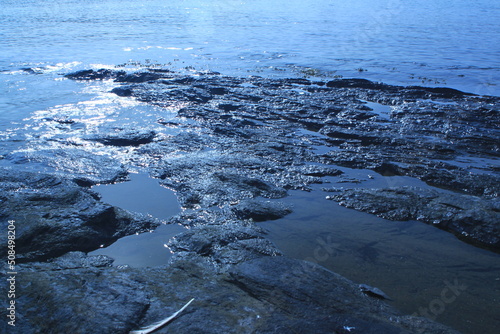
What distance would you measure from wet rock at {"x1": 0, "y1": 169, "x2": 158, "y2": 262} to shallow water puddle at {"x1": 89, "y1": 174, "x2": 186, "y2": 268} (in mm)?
203

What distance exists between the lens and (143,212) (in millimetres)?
6273

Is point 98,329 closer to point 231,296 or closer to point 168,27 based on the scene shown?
point 231,296

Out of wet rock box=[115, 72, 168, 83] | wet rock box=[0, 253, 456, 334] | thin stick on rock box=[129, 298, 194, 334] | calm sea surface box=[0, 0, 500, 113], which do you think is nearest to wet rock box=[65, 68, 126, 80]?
wet rock box=[115, 72, 168, 83]

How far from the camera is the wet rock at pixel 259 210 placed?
5.95 m

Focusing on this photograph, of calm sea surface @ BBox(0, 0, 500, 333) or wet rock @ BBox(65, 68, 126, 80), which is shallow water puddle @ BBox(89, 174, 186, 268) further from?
wet rock @ BBox(65, 68, 126, 80)

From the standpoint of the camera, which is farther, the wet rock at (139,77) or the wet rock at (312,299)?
the wet rock at (139,77)

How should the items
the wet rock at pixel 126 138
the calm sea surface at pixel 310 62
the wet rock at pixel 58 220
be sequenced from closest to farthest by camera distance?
the wet rock at pixel 58 220, the calm sea surface at pixel 310 62, the wet rock at pixel 126 138

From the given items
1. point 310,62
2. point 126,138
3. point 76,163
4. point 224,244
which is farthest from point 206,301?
point 310,62

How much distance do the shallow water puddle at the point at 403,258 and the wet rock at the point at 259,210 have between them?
0.40 ft

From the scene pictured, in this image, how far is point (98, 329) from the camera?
326cm

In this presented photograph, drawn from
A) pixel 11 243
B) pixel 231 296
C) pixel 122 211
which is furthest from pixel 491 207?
pixel 11 243

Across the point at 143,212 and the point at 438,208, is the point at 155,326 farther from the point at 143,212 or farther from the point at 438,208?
the point at 438,208

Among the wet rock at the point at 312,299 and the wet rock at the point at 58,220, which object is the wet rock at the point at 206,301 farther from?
the wet rock at the point at 58,220

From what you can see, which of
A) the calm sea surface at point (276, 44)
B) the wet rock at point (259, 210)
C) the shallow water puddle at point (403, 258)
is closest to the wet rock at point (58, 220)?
the wet rock at point (259, 210)
